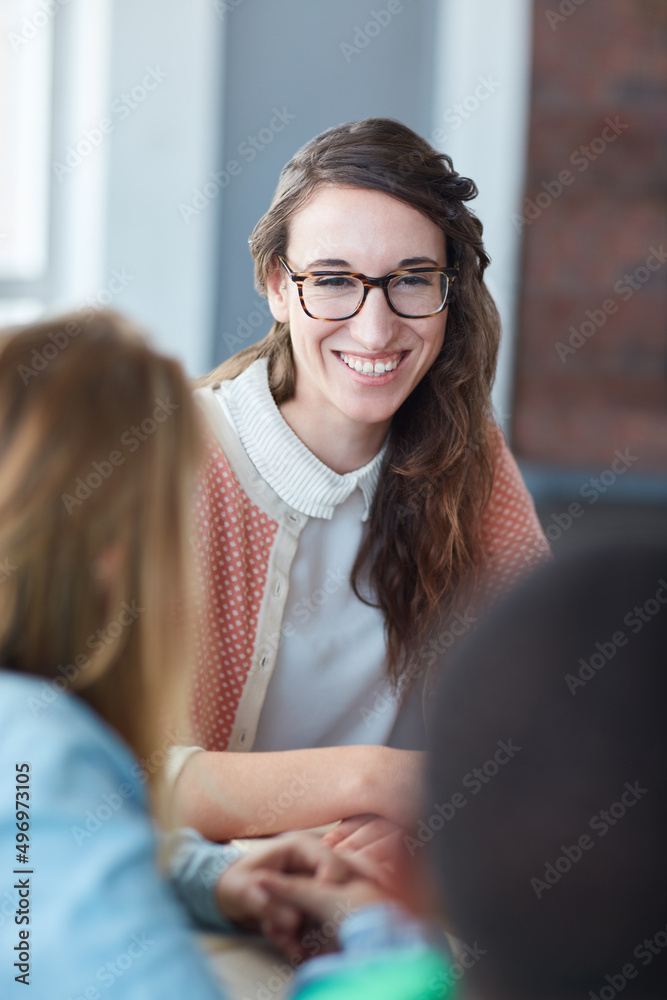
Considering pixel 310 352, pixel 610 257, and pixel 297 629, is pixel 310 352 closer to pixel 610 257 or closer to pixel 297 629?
pixel 297 629

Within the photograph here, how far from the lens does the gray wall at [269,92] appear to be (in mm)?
2492

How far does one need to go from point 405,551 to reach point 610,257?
2084 mm

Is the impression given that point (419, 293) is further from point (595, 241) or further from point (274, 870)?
point (595, 241)

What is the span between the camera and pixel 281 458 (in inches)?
46.1

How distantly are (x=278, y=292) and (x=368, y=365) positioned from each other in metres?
0.13

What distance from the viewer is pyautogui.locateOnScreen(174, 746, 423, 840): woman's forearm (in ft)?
3.15

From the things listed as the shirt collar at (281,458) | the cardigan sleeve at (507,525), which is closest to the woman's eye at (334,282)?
the shirt collar at (281,458)

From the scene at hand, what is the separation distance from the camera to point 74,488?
646 millimetres

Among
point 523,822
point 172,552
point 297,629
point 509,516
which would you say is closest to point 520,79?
point 509,516

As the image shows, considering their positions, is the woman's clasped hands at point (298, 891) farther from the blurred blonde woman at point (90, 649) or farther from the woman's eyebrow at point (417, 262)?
the woman's eyebrow at point (417, 262)

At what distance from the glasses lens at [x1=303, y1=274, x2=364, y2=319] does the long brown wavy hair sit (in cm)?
6

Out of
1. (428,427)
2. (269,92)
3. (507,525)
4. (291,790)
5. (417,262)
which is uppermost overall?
(269,92)

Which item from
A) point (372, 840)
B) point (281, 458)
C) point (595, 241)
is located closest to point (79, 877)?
point (372, 840)

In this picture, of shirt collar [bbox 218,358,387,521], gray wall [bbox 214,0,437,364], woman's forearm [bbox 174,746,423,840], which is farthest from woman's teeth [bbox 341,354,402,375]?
gray wall [bbox 214,0,437,364]
